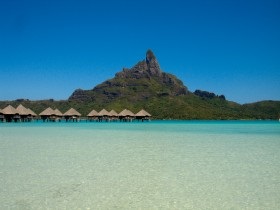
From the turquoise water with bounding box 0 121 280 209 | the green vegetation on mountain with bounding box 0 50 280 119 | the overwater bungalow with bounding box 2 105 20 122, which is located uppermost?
A: the green vegetation on mountain with bounding box 0 50 280 119

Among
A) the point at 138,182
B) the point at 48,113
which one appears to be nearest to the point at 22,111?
the point at 48,113

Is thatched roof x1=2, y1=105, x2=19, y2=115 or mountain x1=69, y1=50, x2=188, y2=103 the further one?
mountain x1=69, y1=50, x2=188, y2=103

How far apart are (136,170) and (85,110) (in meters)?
98.4

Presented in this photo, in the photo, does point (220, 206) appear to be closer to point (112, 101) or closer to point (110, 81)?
point (112, 101)

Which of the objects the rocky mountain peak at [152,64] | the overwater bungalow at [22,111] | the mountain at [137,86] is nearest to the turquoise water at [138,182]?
the overwater bungalow at [22,111]

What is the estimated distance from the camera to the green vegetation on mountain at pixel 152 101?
102625 mm

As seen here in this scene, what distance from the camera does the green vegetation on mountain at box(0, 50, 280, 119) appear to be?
103 metres

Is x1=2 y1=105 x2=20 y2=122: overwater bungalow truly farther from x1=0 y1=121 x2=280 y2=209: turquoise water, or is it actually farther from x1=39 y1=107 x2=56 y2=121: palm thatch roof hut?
Result: x1=0 y1=121 x2=280 y2=209: turquoise water

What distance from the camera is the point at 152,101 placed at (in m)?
111

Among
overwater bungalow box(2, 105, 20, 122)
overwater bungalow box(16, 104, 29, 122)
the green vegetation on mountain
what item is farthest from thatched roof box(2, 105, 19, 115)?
the green vegetation on mountain

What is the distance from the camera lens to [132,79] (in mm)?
138000

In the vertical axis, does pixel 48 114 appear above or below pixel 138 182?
above

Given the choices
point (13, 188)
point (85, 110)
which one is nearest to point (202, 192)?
point (13, 188)

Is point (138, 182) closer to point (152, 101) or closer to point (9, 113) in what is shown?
point (9, 113)
